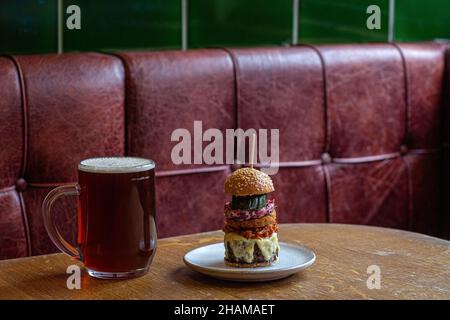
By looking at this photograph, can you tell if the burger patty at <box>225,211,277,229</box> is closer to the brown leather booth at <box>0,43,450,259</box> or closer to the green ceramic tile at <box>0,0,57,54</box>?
the brown leather booth at <box>0,43,450,259</box>

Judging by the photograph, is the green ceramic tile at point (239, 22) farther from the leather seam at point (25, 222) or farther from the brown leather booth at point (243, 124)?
the leather seam at point (25, 222)

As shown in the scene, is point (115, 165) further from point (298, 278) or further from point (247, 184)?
point (298, 278)

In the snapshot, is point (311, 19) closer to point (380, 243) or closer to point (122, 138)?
point (122, 138)

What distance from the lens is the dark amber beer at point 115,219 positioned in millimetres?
1257

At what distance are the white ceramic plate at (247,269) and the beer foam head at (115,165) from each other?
0.17 meters

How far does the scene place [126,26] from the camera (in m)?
2.24

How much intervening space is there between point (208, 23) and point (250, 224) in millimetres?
1175

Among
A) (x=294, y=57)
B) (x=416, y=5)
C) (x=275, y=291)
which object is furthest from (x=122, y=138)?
(x=416, y=5)

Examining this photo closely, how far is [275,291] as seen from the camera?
121 centimetres

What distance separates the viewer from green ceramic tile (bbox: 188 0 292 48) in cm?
236

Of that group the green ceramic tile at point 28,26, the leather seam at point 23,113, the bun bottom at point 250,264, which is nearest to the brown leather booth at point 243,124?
the leather seam at point 23,113

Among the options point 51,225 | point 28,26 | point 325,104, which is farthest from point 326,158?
point 51,225

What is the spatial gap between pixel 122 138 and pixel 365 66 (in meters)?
0.77

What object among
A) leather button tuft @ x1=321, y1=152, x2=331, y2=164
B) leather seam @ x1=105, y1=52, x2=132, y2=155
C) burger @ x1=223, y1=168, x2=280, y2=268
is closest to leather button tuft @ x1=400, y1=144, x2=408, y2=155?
leather button tuft @ x1=321, y1=152, x2=331, y2=164
